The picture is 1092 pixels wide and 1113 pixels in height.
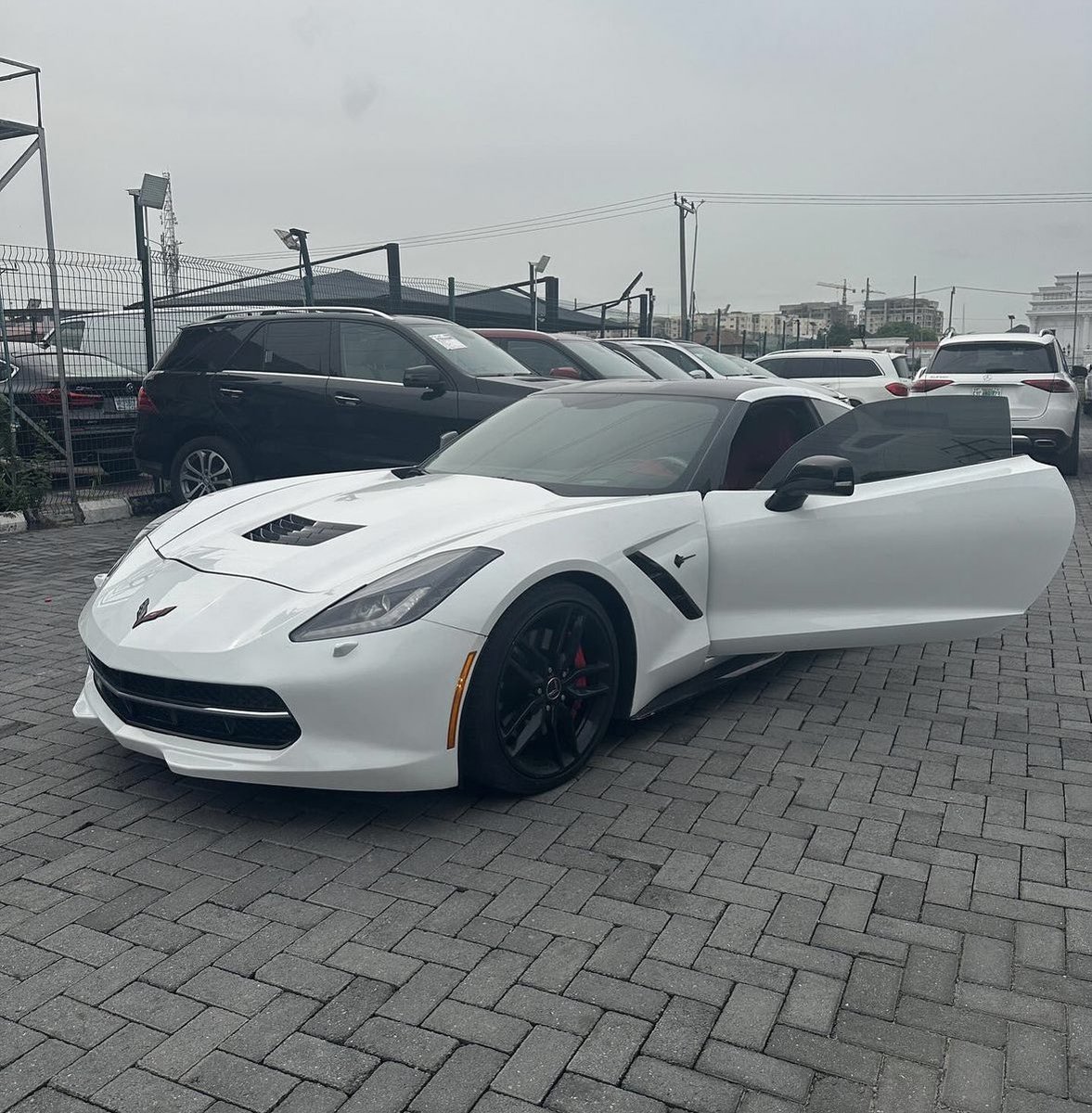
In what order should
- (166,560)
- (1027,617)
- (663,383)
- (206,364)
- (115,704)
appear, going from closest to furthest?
(115,704) < (166,560) < (663,383) < (1027,617) < (206,364)

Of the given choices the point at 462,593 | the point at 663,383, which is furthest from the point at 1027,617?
the point at 462,593

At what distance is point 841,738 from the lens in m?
4.34

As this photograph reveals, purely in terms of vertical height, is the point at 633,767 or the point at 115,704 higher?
the point at 115,704

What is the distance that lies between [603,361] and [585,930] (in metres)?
9.29

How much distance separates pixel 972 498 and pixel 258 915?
123 inches

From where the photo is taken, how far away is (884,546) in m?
4.43

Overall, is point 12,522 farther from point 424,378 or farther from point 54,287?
point 424,378

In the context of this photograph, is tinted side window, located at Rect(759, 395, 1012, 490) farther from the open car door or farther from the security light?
the security light

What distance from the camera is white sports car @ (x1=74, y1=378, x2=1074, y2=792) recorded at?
3.34 meters

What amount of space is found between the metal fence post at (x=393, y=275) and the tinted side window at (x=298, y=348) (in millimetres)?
4898

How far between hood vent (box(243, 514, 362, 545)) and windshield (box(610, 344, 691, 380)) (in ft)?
30.0

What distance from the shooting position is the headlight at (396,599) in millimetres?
3354

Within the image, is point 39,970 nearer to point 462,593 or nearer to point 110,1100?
point 110,1100

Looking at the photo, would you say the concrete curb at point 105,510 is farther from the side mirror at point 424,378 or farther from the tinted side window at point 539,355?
the tinted side window at point 539,355
